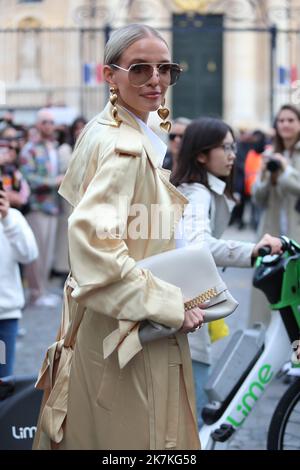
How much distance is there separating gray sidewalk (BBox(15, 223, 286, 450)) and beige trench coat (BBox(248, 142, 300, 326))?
1.41 feet

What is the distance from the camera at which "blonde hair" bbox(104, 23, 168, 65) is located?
268 cm

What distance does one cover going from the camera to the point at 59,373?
2811mm

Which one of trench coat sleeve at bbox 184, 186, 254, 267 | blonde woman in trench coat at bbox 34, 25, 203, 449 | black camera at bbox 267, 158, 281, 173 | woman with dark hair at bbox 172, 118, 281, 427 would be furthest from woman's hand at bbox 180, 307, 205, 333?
black camera at bbox 267, 158, 281, 173

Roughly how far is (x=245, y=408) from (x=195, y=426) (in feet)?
3.82

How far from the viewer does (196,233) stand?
3.62 meters

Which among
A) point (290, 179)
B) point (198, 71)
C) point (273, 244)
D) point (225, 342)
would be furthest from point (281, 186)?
point (198, 71)

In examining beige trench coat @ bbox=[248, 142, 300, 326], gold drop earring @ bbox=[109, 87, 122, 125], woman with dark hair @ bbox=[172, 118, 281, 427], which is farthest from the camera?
beige trench coat @ bbox=[248, 142, 300, 326]

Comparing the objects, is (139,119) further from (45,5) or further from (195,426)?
(45,5)

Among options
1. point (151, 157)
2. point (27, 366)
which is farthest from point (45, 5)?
point (151, 157)

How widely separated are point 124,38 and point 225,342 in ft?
14.2

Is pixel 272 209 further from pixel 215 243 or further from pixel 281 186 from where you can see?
pixel 215 243

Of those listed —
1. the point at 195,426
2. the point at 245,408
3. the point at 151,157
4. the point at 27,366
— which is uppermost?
the point at 151,157

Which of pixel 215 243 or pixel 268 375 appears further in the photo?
pixel 268 375

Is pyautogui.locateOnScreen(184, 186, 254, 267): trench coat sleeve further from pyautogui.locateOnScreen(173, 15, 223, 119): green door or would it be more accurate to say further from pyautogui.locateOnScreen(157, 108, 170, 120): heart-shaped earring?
pyautogui.locateOnScreen(173, 15, 223, 119): green door
